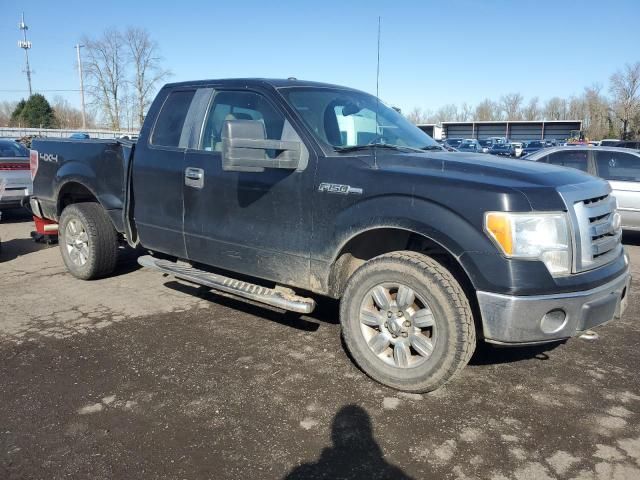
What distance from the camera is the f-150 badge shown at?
11.5ft

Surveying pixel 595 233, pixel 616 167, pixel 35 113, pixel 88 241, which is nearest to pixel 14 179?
pixel 88 241

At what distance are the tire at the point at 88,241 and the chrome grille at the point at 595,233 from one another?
179 inches

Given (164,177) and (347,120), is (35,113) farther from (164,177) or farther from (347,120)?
(347,120)

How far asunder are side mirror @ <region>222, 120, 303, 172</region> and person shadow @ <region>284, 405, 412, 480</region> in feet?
5.76

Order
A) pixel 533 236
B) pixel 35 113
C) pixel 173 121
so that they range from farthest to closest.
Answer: pixel 35 113 → pixel 173 121 → pixel 533 236

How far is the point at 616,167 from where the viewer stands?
8.76 metres

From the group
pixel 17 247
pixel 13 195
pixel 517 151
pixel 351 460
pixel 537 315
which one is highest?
pixel 517 151

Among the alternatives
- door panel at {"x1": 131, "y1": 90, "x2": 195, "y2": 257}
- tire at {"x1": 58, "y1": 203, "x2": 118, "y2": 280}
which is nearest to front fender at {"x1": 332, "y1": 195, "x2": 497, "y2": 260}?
door panel at {"x1": 131, "y1": 90, "x2": 195, "y2": 257}

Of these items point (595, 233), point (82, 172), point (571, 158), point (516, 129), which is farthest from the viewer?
point (516, 129)

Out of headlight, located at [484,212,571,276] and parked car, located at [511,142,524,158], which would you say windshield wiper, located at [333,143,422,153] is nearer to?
headlight, located at [484,212,571,276]

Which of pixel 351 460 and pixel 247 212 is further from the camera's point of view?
pixel 247 212

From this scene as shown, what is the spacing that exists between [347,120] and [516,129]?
59304 millimetres

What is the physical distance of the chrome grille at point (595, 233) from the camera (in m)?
3.12

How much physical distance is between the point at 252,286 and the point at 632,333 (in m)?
3.28
